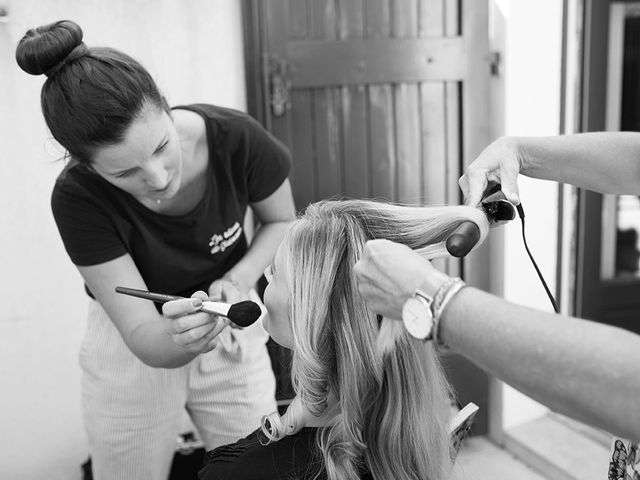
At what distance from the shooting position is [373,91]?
2.41 meters

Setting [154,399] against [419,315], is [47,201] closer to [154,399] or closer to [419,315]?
[154,399]

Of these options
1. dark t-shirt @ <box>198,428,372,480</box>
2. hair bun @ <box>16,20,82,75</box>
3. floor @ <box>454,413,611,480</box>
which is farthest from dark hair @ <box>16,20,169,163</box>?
floor @ <box>454,413,611,480</box>

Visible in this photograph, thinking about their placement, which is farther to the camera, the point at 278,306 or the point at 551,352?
the point at 278,306

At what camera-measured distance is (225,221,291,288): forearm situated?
1.69m

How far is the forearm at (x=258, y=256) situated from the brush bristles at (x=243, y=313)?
481 mm

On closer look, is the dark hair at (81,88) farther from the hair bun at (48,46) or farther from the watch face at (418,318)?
the watch face at (418,318)

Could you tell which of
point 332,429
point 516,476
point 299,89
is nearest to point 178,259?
point 332,429

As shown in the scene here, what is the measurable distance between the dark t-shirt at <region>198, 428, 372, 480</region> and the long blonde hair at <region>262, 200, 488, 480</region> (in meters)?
0.03

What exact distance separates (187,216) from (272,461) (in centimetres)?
64

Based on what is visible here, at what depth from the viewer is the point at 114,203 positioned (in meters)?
1.52

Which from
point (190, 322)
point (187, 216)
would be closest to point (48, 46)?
point (187, 216)

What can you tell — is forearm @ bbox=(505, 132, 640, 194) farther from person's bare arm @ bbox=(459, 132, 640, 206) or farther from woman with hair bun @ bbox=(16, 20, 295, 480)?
woman with hair bun @ bbox=(16, 20, 295, 480)

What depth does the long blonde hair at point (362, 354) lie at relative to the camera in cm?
116

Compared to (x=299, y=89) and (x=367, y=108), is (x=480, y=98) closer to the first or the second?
(x=367, y=108)
